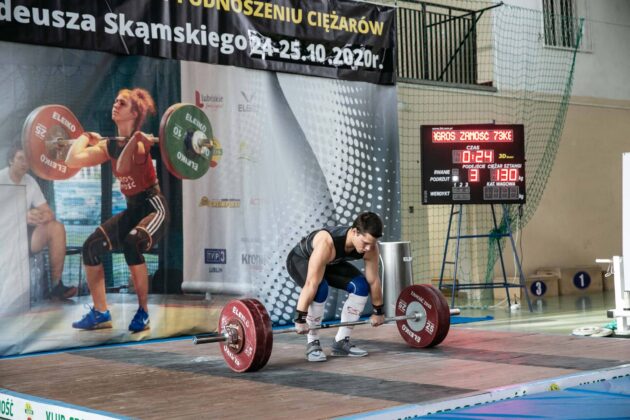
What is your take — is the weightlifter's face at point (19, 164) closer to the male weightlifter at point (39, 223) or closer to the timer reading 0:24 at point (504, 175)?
the male weightlifter at point (39, 223)

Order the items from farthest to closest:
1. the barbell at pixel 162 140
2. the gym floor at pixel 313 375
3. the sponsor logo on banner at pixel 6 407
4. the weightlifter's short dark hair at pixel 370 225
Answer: the barbell at pixel 162 140
the weightlifter's short dark hair at pixel 370 225
the sponsor logo on banner at pixel 6 407
the gym floor at pixel 313 375

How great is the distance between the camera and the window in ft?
35.8

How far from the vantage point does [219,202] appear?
23.1ft

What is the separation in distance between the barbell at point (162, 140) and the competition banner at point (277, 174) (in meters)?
0.09

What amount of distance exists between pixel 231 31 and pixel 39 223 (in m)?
2.16

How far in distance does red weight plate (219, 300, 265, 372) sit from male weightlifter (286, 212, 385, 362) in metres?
0.28

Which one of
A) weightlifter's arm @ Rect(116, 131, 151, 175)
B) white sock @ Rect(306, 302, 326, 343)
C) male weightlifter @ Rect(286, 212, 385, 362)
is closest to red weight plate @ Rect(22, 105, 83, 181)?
weightlifter's arm @ Rect(116, 131, 151, 175)

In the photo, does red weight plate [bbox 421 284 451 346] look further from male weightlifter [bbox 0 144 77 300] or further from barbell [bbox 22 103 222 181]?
male weightlifter [bbox 0 144 77 300]

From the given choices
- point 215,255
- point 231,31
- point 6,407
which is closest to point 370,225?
point 6,407

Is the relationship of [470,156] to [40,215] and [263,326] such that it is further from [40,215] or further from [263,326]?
[263,326]

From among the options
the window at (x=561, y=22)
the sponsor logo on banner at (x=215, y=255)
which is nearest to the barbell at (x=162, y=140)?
the sponsor logo on banner at (x=215, y=255)

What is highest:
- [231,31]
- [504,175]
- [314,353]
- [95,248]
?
[231,31]

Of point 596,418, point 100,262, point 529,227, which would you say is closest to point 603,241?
point 529,227

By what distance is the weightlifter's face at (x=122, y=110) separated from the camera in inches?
256
